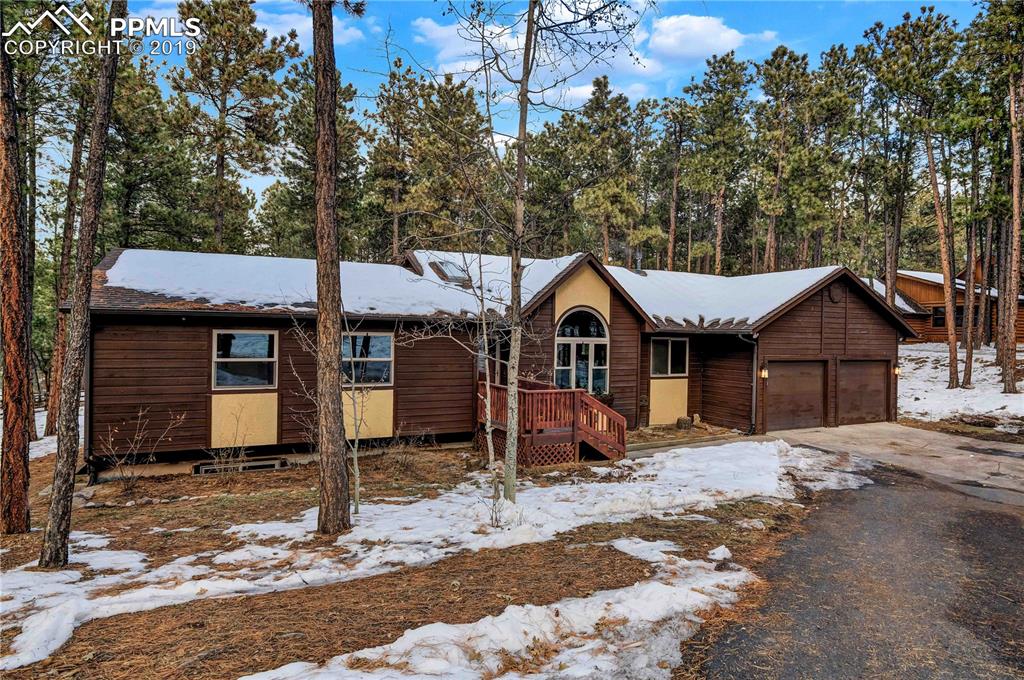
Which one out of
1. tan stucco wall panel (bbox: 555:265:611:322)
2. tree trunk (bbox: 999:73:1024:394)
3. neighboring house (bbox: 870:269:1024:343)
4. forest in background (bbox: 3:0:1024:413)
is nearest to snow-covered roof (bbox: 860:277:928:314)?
neighboring house (bbox: 870:269:1024:343)

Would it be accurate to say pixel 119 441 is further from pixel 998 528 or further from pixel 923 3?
pixel 923 3

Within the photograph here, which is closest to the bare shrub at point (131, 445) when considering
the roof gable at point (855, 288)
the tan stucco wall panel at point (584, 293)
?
the tan stucco wall panel at point (584, 293)

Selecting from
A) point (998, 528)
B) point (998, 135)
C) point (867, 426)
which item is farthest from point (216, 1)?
point (998, 135)

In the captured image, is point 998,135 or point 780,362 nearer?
point 780,362

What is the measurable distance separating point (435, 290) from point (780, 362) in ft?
32.1

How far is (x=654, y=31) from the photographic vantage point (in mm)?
7191

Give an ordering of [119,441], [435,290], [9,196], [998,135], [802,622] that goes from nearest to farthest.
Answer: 1. [802,622]
2. [9,196]
3. [119,441]
4. [435,290]
5. [998,135]

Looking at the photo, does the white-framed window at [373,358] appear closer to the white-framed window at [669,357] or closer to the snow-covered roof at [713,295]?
the snow-covered roof at [713,295]

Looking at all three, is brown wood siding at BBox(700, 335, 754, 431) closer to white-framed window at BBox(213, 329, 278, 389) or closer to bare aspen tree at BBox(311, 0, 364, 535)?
white-framed window at BBox(213, 329, 278, 389)

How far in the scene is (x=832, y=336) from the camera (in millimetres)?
15797

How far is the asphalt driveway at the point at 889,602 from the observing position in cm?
398

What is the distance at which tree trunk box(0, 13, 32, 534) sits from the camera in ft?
21.1

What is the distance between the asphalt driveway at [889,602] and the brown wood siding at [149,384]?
9650mm

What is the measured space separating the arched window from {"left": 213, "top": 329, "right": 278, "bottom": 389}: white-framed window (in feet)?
21.6
